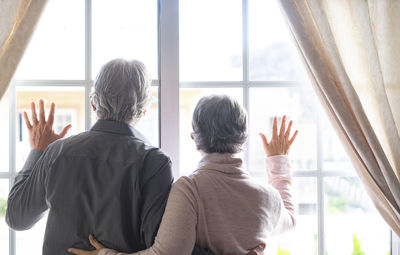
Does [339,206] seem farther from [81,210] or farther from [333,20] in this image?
[81,210]

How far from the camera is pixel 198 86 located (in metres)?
2.24

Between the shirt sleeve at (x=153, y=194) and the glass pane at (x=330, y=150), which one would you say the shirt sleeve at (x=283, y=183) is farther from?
the shirt sleeve at (x=153, y=194)

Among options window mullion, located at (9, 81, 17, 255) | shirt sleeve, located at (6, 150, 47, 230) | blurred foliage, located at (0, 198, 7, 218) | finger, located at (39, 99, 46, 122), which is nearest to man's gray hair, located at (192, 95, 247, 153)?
shirt sleeve, located at (6, 150, 47, 230)

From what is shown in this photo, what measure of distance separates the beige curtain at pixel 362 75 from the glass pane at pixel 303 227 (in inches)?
14.4

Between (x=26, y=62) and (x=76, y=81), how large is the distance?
0.90ft

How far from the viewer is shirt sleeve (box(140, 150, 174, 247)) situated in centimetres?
157

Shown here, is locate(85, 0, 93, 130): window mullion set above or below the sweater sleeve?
above

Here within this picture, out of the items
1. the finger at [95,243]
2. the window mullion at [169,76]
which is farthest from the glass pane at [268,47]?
the finger at [95,243]

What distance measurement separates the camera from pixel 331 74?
6.44 feet

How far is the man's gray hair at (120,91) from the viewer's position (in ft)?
5.34

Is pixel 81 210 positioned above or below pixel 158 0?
below

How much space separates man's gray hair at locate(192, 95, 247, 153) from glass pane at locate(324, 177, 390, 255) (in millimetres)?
862

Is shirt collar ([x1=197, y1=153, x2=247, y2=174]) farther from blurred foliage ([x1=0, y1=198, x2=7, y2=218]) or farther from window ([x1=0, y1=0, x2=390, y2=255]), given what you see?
blurred foliage ([x1=0, y1=198, x2=7, y2=218])

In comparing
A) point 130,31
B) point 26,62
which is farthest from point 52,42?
point 130,31
